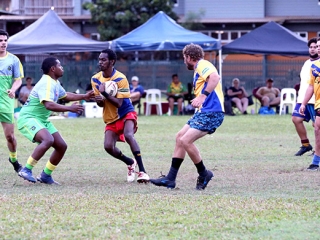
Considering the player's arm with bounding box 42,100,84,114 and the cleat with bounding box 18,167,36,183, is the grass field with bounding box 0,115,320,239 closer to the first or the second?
the cleat with bounding box 18,167,36,183

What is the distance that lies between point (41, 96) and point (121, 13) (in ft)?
113

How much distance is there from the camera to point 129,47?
2469 centimetres

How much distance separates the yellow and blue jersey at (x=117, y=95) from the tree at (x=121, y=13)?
32.2 m

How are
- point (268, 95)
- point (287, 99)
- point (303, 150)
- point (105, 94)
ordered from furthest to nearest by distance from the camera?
point (268, 95) → point (287, 99) → point (303, 150) → point (105, 94)

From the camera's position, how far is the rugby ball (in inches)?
399

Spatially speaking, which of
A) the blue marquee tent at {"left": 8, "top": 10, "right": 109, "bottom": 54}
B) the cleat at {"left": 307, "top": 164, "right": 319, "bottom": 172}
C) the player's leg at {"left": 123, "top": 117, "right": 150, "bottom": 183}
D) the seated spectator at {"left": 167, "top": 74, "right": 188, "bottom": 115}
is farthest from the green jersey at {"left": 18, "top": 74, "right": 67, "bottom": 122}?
the seated spectator at {"left": 167, "top": 74, "right": 188, "bottom": 115}

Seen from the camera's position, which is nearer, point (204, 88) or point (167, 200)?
point (167, 200)

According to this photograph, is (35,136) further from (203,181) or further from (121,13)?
(121,13)

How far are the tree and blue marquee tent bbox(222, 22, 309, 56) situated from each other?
17.0 m

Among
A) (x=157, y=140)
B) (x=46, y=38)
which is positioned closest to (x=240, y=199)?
Answer: (x=157, y=140)

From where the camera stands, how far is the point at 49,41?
25.4 metres

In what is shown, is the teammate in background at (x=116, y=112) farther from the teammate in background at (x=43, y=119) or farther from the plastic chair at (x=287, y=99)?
the plastic chair at (x=287, y=99)

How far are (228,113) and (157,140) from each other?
8.63 metres

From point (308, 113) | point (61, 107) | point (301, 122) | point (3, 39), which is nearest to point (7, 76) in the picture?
point (3, 39)
